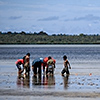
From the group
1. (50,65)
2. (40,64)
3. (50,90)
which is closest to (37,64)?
(40,64)

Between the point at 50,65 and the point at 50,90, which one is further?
the point at 50,65

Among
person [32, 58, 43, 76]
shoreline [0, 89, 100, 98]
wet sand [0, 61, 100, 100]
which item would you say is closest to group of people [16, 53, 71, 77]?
person [32, 58, 43, 76]

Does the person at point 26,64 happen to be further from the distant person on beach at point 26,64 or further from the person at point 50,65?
the person at point 50,65

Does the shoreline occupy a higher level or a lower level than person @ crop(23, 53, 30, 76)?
lower

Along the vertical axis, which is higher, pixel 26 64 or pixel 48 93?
pixel 26 64

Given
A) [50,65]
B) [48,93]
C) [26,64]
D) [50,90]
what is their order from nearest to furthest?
1. [48,93]
2. [50,90]
3. [26,64]
4. [50,65]

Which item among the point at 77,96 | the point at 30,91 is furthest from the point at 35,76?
the point at 77,96

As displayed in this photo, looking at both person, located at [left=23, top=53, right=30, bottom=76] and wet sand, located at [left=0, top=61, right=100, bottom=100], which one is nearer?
wet sand, located at [left=0, top=61, right=100, bottom=100]

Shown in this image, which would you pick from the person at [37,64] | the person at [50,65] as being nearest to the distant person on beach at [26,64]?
the person at [37,64]

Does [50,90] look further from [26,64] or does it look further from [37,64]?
[37,64]

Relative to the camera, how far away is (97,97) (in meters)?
20.6

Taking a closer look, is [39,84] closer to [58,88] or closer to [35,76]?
[58,88]

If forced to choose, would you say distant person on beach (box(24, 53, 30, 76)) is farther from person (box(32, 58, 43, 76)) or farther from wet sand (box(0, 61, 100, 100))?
wet sand (box(0, 61, 100, 100))

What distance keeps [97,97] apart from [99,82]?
6825mm
